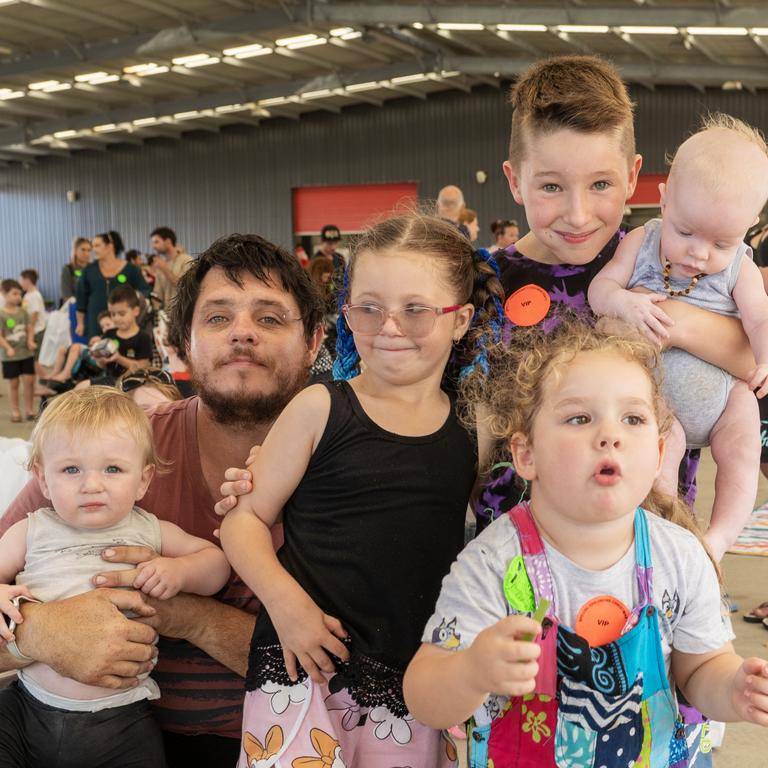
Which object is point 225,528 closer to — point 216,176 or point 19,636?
point 19,636

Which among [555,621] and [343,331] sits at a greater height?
[343,331]

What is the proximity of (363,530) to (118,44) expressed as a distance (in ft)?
43.8

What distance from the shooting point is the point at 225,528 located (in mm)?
1793

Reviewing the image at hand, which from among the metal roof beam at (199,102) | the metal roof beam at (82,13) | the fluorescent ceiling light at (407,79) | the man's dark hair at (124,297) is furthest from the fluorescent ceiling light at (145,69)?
the man's dark hair at (124,297)

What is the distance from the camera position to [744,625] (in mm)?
4074

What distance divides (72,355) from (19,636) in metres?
8.10

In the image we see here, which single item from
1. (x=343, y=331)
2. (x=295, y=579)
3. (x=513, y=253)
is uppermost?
(x=513, y=253)

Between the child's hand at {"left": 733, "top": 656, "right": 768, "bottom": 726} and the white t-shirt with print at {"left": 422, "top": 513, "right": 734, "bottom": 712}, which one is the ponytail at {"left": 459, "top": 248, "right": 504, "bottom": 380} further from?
the child's hand at {"left": 733, "top": 656, "right": 768, "bottom": 726}

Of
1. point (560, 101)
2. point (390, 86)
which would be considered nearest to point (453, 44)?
point (390, 86)

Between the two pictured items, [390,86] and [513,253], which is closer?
[513,253]

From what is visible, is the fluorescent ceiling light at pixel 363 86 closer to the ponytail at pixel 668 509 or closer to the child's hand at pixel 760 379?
the child's hand at pixel 760 379

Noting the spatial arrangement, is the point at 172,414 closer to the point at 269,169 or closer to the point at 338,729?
the point at 338,729

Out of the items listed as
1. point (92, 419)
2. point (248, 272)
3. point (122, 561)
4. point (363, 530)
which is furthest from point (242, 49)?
point (363, 530)

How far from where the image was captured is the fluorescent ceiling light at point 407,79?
53.0 ft
